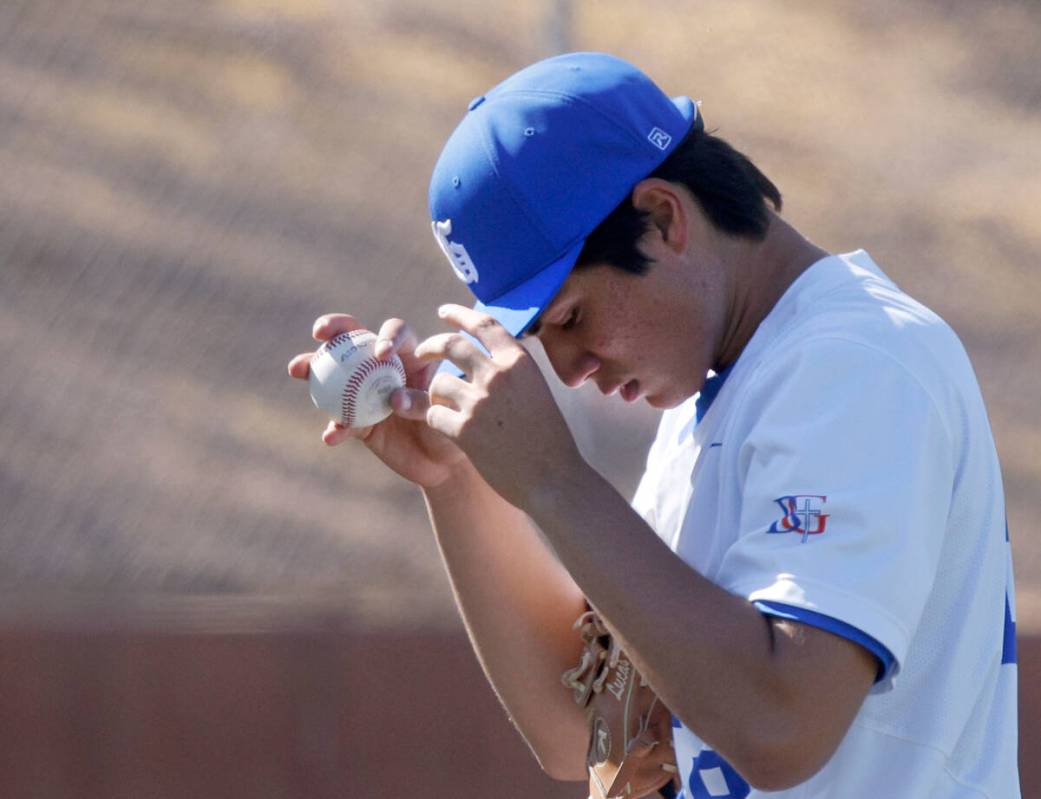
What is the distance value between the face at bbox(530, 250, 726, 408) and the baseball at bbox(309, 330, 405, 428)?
1.13 ft

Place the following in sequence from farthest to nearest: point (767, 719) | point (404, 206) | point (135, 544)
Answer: point (404, 206) < point (135, 544) < point (767, 719)

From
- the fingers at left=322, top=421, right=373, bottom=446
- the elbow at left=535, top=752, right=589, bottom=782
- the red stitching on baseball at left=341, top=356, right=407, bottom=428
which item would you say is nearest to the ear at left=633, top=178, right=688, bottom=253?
the red stitching on baseball at left=341, top=356, right=407, bottom=428

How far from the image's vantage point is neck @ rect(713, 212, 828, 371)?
1.76 metres

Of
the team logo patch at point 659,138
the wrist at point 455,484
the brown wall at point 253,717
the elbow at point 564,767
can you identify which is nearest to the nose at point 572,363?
the team logo patch at point 659,138

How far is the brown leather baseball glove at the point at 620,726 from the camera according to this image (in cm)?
191

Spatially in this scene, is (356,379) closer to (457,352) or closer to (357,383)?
(357,383)

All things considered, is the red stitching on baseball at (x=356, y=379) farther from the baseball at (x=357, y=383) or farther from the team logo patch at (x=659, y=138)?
the team logo patch at (x=659, y=138)

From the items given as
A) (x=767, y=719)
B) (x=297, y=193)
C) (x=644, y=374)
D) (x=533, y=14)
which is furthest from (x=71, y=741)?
(x=767, y=719)

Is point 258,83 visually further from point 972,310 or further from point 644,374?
point 644,374

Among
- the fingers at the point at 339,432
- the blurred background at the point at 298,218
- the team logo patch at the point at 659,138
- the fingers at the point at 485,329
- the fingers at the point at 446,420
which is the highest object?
the team logo patch at the point at 659,138

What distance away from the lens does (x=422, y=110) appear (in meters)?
4.73

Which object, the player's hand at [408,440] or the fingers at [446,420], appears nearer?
the fingers at [446,420]

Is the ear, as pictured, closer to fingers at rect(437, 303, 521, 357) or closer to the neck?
the neck

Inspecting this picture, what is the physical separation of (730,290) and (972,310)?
3.26 metres
